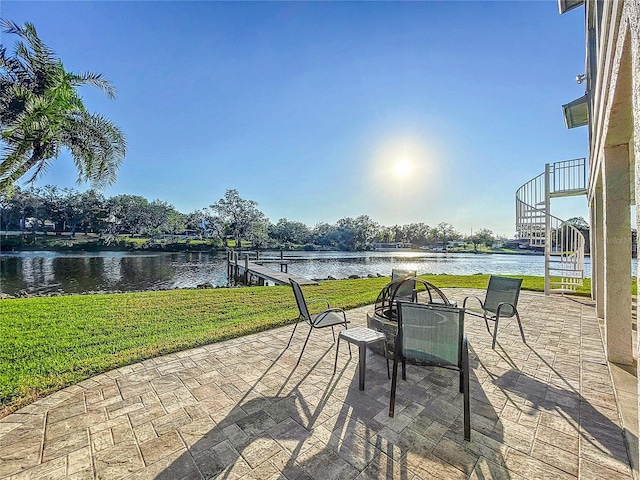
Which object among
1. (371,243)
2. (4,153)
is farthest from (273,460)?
(371,243)

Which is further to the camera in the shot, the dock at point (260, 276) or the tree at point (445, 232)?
the tree at point (445, 232)

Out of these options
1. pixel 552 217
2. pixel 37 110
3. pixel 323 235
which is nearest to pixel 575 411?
pixel 552 217

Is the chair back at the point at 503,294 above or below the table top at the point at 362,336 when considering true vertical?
above

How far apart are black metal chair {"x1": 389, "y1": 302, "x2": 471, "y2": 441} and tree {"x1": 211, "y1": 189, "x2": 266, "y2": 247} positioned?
3620 centimetres

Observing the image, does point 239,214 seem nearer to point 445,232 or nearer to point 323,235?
point 323,235

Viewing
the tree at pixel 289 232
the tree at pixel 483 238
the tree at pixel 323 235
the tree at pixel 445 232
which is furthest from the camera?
the tree at pixel 445 232

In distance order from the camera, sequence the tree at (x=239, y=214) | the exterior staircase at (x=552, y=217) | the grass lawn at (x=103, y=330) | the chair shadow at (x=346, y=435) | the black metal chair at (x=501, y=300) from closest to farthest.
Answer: the chair shadow at (x=346, y=435)
the grass lawn at (x=103, y=330)
the black metal chair at (x=501, y=300)
the exterior staircase at (x=552, y=217)
the tree at (x=239, y=214)

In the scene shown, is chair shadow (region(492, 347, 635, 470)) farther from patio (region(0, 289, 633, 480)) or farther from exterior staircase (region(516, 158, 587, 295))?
exterior staircase (region(516, 158, 587, 295))

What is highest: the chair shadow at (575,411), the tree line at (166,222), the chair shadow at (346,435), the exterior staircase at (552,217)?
the tree line at (166,222)

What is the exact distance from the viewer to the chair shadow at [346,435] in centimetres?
158

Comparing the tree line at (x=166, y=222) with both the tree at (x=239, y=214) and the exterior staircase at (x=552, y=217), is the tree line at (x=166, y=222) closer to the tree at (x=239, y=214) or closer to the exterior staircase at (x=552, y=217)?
the tree at (x=239, y=214)

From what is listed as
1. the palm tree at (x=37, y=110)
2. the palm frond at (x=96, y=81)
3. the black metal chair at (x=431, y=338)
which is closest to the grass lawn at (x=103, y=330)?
the black metal chair at (x=431, y=338)

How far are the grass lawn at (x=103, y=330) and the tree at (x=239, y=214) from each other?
30472 mm

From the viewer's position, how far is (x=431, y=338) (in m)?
2.08
